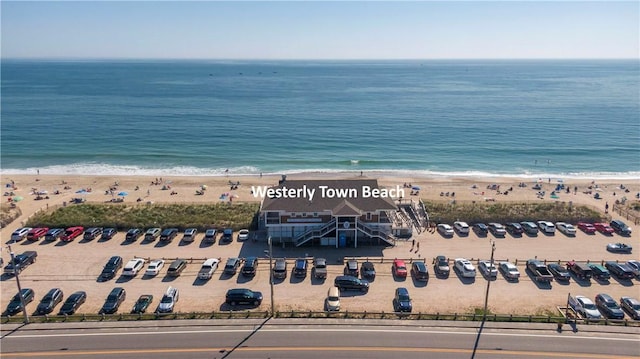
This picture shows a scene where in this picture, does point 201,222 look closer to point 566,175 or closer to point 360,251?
point 360,251

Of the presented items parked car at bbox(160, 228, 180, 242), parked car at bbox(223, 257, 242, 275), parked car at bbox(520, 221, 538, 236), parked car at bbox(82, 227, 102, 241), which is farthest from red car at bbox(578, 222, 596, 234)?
parked car at bbox(82, 227, 102, 241)

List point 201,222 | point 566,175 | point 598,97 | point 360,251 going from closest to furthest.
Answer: point 360,251 < point 201,222 < point 566,175 < point 598,97

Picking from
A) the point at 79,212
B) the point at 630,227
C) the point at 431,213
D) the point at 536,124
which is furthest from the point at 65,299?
the point at 536,124

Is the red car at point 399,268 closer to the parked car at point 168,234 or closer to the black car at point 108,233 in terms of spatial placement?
the parked car at point 168,234

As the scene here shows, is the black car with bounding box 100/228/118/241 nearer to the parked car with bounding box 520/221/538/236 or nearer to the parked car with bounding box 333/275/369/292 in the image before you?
the parked car with bounding box 333/275/369/292

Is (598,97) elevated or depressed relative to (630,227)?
elevated

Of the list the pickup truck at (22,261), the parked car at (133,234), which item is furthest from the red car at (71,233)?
the parked car at (133,234)
